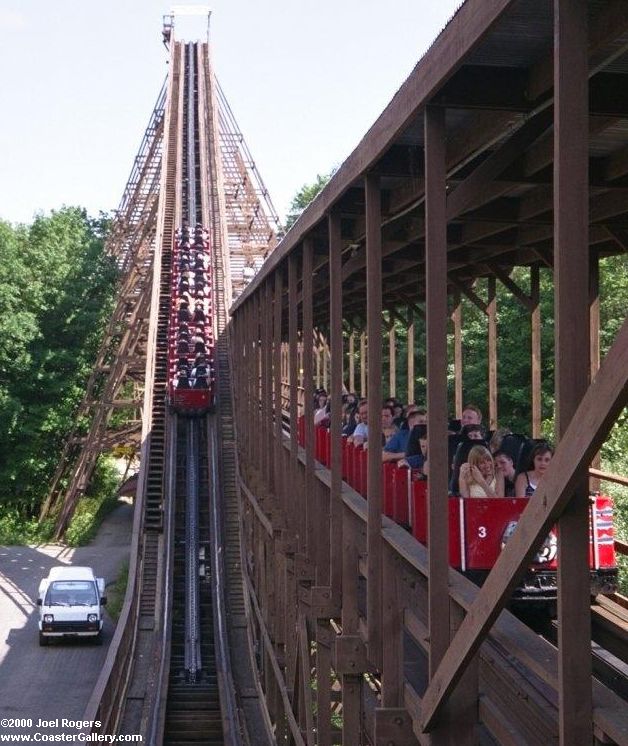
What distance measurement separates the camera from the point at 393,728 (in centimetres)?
602

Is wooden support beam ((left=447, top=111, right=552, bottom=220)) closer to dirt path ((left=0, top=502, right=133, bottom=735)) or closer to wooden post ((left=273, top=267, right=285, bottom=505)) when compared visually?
wooden post ((left=273, top=267, right=285, bottom=505))

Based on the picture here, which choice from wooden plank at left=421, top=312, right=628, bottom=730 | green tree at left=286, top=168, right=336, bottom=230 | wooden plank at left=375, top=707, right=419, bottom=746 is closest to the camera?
wooden plank at left=421, top=312, right=628, bottom=730

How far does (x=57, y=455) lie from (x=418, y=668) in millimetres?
33670

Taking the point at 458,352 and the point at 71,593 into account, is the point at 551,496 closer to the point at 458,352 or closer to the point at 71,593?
the point at 458,352

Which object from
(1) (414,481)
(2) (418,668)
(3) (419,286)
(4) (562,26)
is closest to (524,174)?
(1) (414,481)

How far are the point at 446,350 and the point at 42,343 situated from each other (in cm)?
3546

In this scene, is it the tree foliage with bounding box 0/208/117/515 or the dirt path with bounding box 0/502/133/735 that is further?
the tree foliage with bounding box 0/208/117/515

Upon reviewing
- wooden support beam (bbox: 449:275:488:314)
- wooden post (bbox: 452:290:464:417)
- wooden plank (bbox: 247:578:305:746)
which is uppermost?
wooden support beam (bbox: 449:275:488:314)

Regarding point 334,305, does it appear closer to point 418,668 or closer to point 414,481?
point 414,481

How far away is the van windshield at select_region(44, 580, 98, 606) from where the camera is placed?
2169cm

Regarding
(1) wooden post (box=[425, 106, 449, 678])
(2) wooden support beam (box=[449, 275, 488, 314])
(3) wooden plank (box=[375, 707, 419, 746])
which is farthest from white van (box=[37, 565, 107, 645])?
(1) wooden post (box=[425, 106, 449, 678])

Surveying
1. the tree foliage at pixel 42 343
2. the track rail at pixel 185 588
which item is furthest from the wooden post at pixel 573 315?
the tree foliage at pixel 42 343

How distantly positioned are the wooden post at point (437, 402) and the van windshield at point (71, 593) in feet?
57.2

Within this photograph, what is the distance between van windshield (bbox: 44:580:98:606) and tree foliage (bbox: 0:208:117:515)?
1487cm
